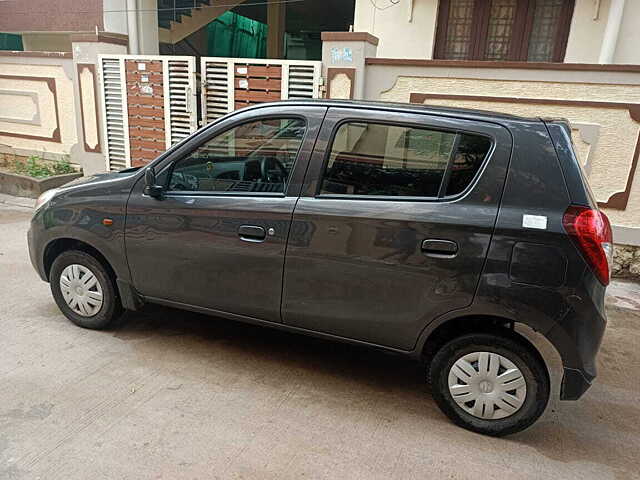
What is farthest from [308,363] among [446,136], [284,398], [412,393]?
[446,136]

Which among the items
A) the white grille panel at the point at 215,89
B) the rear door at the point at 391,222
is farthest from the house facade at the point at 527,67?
the rear door at the point at 391,222

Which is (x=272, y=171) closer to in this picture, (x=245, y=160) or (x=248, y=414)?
(x=245, y=160)

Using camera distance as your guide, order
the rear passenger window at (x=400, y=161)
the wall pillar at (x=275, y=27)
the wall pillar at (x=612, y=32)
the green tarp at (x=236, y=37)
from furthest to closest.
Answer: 1. the green tarp at (x=236, y=37)
2. the wall pillar at (x=275, y=27)
3. the wall pillar at (x=612, y=32)
4. the rear passenger window at (x=400, y=161)

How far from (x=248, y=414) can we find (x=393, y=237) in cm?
135

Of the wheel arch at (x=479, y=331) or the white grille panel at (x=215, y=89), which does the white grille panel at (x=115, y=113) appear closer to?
the white grille panel at (x=215, y=89)

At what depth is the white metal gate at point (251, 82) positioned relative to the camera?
6.60 meters

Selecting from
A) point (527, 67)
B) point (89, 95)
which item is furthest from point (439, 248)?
point (89, 95)

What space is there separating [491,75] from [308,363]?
408 cm

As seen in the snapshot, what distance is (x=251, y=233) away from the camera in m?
3.06

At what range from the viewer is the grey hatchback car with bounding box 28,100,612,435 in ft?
8.43

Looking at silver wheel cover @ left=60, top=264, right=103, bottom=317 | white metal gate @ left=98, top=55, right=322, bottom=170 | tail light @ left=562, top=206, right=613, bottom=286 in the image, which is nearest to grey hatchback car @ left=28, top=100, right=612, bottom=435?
tail light @ left=562, top=206, right=613, bottom=286

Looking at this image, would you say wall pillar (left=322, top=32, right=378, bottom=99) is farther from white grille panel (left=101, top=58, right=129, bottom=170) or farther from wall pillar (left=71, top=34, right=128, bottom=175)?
wall pillar (left=71, top=34, right=128, bottom=175)

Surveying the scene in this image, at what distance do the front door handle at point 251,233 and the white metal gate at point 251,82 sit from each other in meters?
3.96

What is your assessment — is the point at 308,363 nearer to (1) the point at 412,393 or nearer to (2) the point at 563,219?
(1) the point at 412,393
